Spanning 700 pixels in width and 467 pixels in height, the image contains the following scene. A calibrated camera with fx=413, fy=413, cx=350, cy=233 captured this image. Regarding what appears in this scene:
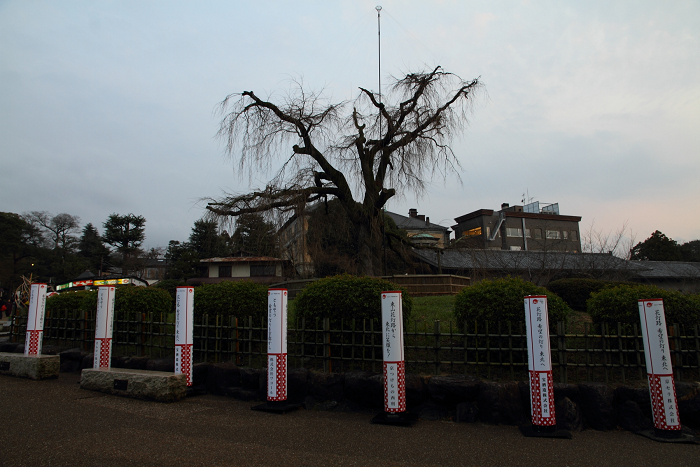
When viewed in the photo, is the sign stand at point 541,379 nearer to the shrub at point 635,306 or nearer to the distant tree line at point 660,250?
the shrub at point 635,306

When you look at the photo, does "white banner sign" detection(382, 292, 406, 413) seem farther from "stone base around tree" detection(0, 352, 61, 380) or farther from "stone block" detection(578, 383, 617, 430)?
"stone base around tree" detection(0, 352, 61, 380)

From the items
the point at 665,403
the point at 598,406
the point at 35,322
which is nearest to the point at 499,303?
the point at 598,406

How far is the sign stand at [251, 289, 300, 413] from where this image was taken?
5551mm

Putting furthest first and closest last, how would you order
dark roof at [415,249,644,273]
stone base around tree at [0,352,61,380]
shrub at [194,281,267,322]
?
1. dark roof at [415,249,644,273]
2. stone base around tree at [0,352,61,380]
3. shrub at [194,281,267,322]

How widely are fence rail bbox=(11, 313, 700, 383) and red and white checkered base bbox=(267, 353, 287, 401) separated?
0.64 m

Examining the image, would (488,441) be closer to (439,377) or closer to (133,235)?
(439,377)

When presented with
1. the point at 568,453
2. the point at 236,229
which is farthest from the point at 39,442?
the point at 236,229

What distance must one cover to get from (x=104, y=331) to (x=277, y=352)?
12.2ft

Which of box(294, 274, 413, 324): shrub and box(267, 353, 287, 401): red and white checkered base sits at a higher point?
box(294, 274, 413, 324): shrub

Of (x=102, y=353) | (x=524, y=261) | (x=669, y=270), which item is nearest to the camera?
(x=102, y=353)

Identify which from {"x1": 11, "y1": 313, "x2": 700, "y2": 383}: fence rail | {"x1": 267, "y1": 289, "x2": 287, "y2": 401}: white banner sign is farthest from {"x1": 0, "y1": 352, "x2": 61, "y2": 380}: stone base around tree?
{"x1": 267, "y1": 289, "x2": 287, "y2": 401}: white banner sign

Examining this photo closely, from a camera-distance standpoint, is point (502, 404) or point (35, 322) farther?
point (35, 322)

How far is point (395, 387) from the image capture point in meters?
5.08

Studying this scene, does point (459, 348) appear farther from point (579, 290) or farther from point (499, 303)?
point (579, 290)
